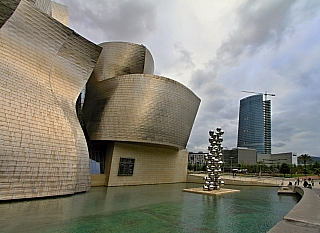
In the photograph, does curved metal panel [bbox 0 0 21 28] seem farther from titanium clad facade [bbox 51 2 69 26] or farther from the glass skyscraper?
the glass skyscraper

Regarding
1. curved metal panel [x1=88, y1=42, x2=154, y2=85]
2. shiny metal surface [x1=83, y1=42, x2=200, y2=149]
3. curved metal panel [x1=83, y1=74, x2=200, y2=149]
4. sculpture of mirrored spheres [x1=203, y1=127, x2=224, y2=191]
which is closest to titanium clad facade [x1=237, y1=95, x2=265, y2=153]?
shiny metal surface [x1=83, y1=42, x2=200, y2=149]

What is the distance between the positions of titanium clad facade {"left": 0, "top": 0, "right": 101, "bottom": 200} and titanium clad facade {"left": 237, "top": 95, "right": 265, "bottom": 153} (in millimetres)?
105391

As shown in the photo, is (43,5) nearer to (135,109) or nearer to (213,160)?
(135,109)

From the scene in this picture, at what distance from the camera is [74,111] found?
1767 centimetres

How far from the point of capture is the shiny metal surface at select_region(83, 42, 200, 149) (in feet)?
74.5

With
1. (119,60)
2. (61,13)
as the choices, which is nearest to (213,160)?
(119,60)

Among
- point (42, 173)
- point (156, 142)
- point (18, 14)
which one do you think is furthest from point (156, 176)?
point (18, 14)

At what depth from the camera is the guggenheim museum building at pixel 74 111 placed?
1276 cm

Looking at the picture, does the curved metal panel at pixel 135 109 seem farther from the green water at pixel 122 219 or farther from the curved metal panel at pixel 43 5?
the green water at pixel 122 219

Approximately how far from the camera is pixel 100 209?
1069cm

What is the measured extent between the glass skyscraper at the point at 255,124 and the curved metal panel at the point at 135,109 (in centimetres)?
9508

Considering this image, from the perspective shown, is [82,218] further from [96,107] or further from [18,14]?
[96,107]

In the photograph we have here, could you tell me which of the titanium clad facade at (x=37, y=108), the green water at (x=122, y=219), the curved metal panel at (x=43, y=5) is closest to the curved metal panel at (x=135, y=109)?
the titanium clad facade at (x=37, y=108)

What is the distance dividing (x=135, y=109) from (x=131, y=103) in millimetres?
693
